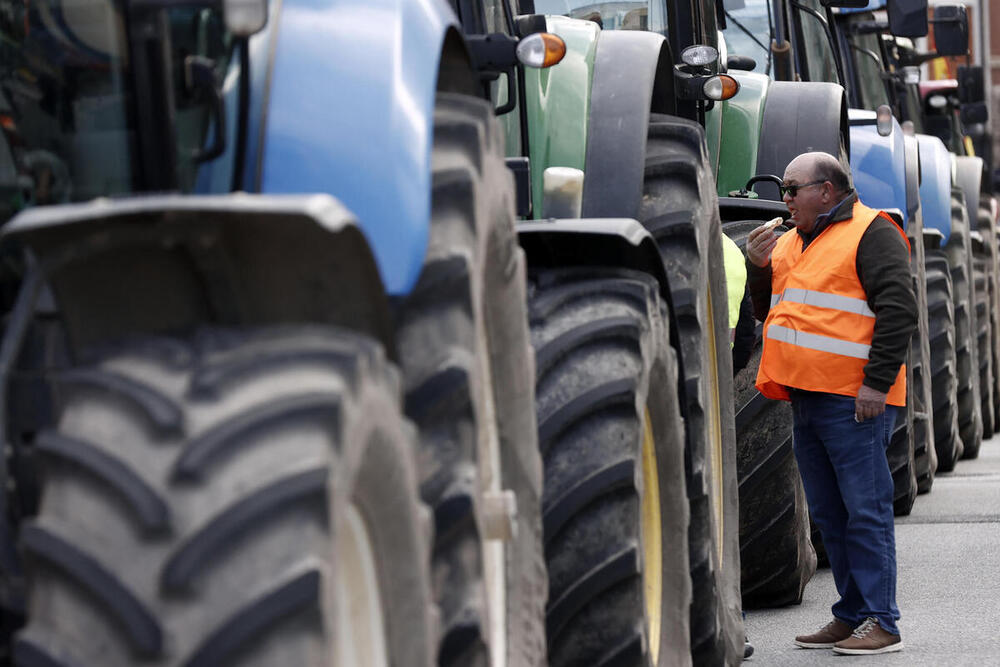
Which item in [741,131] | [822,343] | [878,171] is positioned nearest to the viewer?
[822,343]

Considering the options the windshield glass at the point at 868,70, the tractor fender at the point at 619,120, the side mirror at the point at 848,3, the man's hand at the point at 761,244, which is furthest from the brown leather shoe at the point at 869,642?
the windshield glass at the point at 868,70

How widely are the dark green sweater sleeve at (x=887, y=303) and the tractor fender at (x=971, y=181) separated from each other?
8.10m

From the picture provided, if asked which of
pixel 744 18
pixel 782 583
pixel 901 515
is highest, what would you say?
pixel 744 18

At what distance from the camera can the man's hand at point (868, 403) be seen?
18.5 feet

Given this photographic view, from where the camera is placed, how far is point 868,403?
563cm

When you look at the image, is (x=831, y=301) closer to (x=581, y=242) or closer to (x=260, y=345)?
(x=581, y=242)

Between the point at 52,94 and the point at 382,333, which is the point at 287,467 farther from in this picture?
the point at 52,94

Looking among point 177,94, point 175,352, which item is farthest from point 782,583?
point 175,352

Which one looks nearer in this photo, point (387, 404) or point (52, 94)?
point (387, 404)

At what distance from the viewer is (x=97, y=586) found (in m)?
1.92

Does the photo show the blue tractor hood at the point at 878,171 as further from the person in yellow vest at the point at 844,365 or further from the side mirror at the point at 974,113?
the side mirror at the point at 974,113

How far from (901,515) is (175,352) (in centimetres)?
713

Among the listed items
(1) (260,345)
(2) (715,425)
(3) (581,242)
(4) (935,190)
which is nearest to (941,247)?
(4) (935,190)

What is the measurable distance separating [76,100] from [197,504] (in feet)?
3.39
